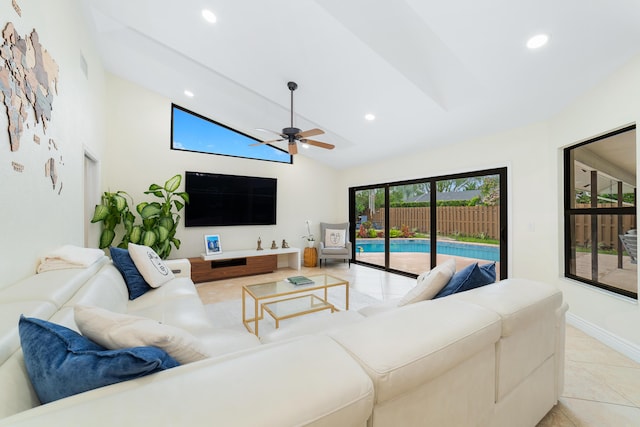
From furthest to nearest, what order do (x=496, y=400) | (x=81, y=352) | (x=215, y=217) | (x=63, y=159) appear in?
(x=215, y=217) < (x=63, y=159) < (x=496, y=400) < (x=81, y=352)

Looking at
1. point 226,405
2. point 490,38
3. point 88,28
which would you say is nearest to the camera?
point 226,405

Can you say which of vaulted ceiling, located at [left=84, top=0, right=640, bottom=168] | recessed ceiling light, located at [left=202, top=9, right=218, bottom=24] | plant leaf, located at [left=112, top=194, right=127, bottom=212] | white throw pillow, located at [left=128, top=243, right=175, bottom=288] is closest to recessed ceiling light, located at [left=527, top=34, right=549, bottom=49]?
vaulted ceiling, located at [left=84, top=0, right=640, bottom=168]

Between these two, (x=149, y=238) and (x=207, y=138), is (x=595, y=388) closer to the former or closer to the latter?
(x=149, y=238)

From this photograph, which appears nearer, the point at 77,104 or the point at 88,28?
the point at 77,104

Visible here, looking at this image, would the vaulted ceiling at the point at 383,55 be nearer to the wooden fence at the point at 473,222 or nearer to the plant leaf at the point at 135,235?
the wooden fence at the point at 473,222

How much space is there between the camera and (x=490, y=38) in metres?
2.09

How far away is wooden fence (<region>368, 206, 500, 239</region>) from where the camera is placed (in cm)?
373

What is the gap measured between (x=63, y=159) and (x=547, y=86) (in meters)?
4.55

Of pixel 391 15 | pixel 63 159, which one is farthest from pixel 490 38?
pixel 63 159

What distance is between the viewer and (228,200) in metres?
5.00

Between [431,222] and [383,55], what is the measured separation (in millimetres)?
2850

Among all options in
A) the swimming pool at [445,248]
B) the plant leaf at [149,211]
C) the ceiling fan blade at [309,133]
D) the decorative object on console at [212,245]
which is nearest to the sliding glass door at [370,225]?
the swimming pool at [445,248]

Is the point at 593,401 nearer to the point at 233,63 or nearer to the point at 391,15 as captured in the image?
the point at 391,15

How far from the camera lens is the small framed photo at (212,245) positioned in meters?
4.70
